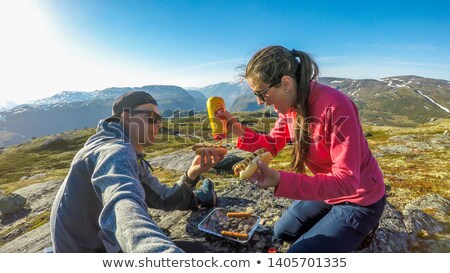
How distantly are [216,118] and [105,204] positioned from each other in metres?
4.63

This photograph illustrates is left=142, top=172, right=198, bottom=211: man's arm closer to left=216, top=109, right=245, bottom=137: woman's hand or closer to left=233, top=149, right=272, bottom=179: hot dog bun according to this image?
left=216, top=109, right=245, bottom=137: woman's hand

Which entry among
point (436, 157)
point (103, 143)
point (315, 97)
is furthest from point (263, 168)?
point (436, 157)

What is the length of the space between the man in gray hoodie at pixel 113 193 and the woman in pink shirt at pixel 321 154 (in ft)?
7.63

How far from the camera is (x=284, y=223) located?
25.1ft

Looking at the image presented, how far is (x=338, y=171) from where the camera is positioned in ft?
17.1

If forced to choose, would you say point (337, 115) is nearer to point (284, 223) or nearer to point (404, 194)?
point (284, 223)

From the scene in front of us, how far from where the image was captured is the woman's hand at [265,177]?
5218mm

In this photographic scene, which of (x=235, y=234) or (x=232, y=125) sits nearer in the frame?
(x=235, y=234)

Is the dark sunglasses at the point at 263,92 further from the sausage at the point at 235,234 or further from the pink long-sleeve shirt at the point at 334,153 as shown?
the sausage at the point at 235,234

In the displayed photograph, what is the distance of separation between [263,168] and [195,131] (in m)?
145

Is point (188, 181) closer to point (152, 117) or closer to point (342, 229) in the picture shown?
point (152, 117)

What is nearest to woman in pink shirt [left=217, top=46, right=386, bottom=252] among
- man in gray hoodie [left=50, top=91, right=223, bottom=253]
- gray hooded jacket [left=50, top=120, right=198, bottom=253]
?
man in gray hoodie [left=50, top=91, right=223, bottom=253]

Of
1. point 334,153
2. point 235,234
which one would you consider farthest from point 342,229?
point 235,234

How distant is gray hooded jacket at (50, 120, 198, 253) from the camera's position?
3.38 metres
